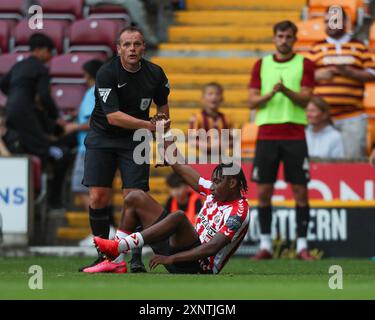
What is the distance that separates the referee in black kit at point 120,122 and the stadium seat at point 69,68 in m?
6.51

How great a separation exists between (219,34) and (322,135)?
3.61 m

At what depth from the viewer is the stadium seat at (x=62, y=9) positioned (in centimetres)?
1920

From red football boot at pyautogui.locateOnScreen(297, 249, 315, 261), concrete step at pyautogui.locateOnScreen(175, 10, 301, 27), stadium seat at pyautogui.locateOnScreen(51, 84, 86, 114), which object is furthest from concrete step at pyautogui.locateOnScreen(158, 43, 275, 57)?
red football boot at pyautogui.locateOnScreen(297, 249, 315, 261)

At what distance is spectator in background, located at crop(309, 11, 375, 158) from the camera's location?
16.2 m

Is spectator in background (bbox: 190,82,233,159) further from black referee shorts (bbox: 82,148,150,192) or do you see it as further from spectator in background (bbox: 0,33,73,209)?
black referee shorts (bbox: 82,148,150,192)

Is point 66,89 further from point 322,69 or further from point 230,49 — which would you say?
point 322,69

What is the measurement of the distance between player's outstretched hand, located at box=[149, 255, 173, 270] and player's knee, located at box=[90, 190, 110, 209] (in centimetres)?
117

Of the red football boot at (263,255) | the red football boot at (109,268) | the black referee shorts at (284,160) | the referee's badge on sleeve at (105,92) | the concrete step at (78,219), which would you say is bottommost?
the red football boot at (263,255)

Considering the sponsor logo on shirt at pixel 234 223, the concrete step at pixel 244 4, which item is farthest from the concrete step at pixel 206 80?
the sponsor logo on shirt at pixel 234 223

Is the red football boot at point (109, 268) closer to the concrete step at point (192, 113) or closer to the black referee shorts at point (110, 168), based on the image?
the black referee shorts at point (110, 168)

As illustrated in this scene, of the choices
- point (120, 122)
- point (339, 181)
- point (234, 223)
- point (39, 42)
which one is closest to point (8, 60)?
point (39, 42)

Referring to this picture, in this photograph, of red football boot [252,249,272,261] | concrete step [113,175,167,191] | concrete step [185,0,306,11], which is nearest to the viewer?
red football boot [252,249,272,261]
